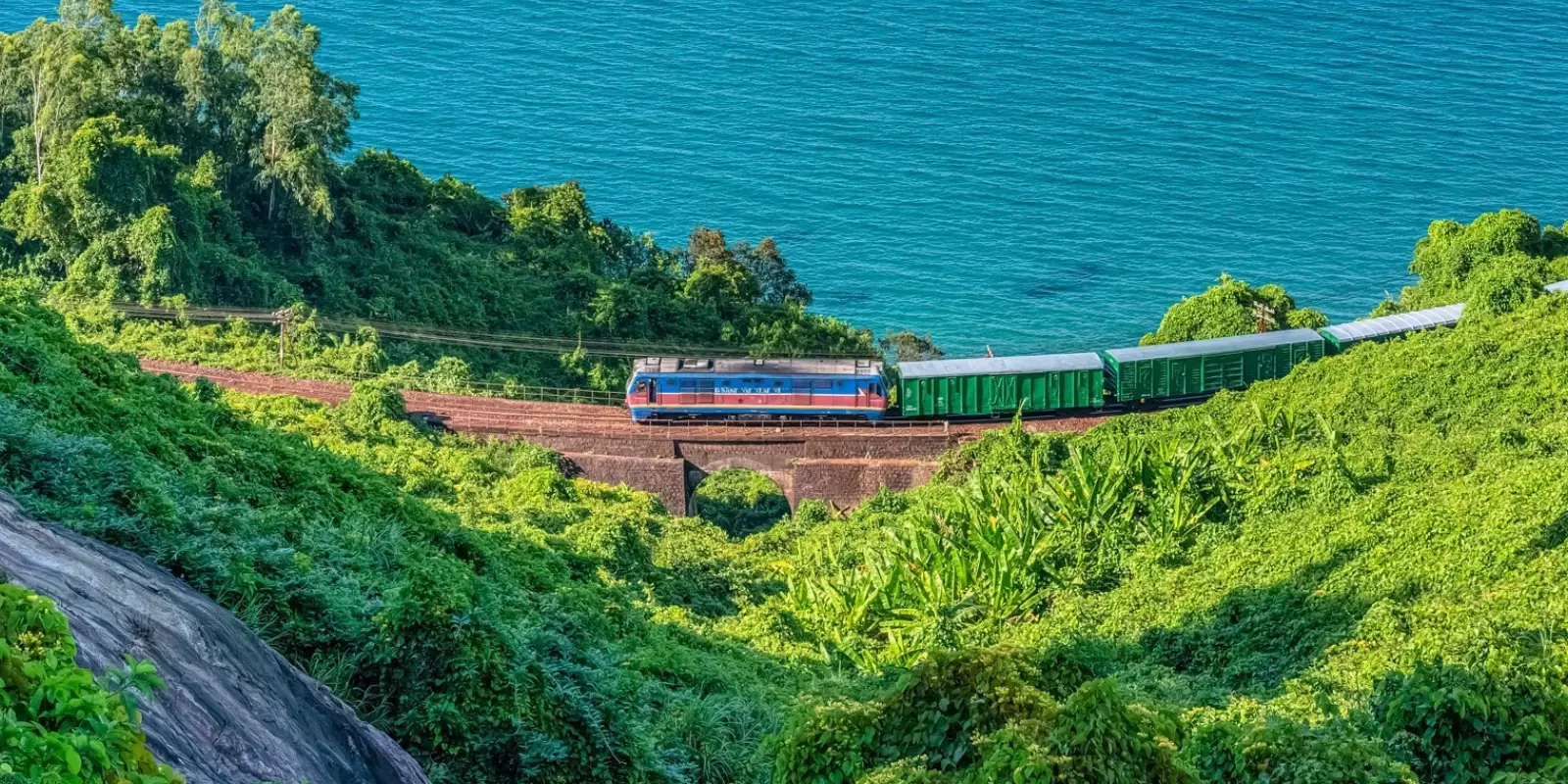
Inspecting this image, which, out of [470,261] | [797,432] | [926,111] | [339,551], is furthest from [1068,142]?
[339,551]

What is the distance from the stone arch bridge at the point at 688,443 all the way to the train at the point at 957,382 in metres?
0.57

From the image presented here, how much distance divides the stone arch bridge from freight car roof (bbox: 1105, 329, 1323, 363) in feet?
7.54

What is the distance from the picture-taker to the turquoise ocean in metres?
72.9

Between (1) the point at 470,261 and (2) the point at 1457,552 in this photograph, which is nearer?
(2) the point at 1457,552

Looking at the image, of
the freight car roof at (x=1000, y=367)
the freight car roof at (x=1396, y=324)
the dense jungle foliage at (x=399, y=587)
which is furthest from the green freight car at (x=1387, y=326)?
the dense jungle foliage at (x=399, y=587)

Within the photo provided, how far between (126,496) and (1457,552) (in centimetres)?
1959

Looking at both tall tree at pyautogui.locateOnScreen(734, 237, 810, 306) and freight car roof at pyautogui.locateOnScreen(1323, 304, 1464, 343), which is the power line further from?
freight car roof at pyautogui.locateOnScreen(1323, 304, 1464, 343)

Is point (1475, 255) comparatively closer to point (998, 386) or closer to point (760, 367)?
point (998, 386)

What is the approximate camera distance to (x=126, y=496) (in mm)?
16531

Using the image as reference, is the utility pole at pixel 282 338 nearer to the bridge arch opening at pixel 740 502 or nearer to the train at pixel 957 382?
the train at pixel 957 382

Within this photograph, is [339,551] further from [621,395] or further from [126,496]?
[621,395]

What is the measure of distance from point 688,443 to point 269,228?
18619mm

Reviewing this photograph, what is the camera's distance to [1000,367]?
45.0 meters

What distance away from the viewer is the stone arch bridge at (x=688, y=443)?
144 ft
